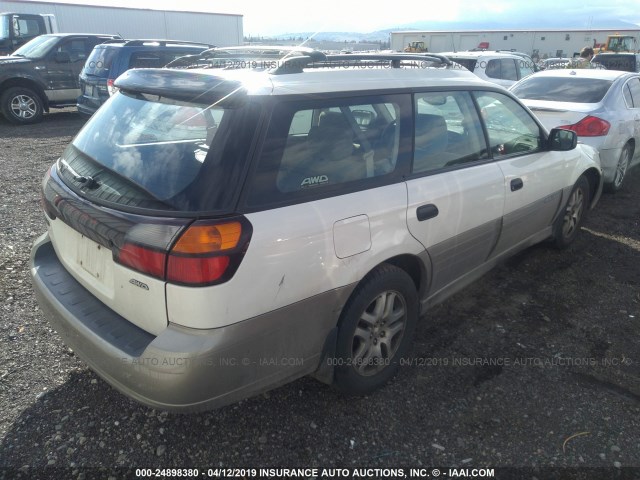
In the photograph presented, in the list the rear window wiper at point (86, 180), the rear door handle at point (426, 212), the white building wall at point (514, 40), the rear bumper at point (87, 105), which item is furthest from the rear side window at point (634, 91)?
the white building wall at point (514, 40)

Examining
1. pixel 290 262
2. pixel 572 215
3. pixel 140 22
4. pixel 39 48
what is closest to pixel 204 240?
pixel 290 262

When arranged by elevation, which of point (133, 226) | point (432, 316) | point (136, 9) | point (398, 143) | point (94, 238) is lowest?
point (432, 316)

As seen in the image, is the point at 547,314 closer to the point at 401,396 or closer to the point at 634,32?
the point at 401,396

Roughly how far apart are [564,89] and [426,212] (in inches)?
202

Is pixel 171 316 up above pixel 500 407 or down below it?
above

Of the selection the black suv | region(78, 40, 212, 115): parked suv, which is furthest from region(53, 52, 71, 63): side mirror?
region(78, 40, 212, 115): parked suv

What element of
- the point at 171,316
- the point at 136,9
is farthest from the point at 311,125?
the point at 136,9

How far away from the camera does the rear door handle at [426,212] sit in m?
2.57

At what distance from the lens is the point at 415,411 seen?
2.56 meters

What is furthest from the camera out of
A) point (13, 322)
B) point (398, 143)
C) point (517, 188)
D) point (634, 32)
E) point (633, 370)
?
point (634, 32)

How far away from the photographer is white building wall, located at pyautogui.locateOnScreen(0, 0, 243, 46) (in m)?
21.8

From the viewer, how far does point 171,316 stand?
1.88 m

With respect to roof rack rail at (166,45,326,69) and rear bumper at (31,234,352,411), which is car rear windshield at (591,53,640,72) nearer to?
roof rack rail at (166,45,326,69)

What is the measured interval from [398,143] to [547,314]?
1.96m
